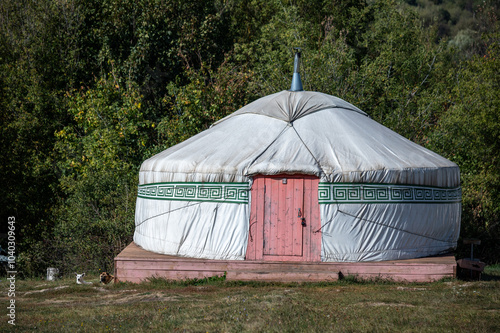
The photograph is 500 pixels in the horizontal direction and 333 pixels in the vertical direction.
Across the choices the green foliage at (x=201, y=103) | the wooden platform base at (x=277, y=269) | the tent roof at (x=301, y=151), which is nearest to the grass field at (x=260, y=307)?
the wooden platform base at (x=277, y=269)

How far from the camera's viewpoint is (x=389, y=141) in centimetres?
890

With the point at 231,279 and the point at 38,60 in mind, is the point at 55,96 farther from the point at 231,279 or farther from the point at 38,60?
the point at 231,279

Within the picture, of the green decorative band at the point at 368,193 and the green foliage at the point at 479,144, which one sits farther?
the green foliage at the point at 479,144

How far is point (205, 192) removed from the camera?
322 inches

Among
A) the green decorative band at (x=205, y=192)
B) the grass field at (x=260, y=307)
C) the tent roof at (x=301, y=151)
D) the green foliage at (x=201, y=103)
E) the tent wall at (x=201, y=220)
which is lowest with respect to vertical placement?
the grass field at (x=260, y=307)

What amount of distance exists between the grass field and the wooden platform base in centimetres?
13

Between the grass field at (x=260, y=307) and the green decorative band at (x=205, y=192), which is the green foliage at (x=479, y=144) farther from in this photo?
the green decorative band at (x=205, y=192)

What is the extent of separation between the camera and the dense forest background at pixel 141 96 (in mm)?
12023

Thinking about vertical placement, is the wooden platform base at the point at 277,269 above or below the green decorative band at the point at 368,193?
below

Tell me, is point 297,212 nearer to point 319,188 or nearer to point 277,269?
point 319,188

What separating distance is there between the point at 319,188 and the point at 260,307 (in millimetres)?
2211

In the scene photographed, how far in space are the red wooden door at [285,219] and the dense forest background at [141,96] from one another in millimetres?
3974

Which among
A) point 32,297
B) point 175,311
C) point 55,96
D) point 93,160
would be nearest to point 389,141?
point 175,311

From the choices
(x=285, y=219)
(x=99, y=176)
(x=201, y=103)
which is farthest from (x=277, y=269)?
(x=201, y=103)
